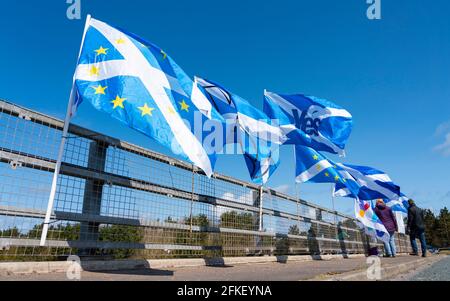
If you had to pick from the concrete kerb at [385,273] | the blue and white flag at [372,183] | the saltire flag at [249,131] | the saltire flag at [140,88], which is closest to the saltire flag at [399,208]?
the blue and white flag at [372,183]

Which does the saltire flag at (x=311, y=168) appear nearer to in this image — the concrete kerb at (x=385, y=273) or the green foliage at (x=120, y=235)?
the concrete kerb at (x=385, y=273)

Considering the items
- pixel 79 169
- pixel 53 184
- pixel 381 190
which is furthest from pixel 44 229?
pixel 381 190

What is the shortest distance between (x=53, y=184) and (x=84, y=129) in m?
1.14

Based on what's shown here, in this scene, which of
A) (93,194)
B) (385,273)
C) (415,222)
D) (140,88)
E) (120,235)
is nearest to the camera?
(140,88)

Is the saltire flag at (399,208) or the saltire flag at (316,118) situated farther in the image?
the saltire flag at (399,208)

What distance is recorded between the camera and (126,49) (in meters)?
5.64

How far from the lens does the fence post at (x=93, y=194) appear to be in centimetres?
530

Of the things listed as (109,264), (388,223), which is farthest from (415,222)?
(109,264)

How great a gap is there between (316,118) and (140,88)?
723cm

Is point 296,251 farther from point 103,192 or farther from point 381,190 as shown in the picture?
point 103,192

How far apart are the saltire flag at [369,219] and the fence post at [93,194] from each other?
1139cm

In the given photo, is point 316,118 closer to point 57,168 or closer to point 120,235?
point 120,235

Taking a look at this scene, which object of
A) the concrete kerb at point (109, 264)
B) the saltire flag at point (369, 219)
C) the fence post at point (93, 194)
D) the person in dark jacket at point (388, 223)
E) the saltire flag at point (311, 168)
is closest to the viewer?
the concrete kerb at point (109, 264)

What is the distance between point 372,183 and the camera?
15.4 meters
